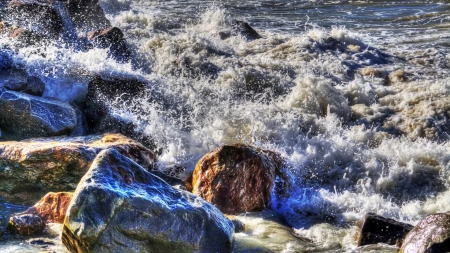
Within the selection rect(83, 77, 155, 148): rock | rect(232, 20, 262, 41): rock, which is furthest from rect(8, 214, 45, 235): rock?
rect(232, 20, 262, 41): rock

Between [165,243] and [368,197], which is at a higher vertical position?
[165,243]

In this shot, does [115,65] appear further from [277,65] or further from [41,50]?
[277,65]

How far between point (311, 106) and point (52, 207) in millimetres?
3623

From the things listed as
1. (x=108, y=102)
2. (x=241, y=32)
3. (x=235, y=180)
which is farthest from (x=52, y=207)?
(x=241, y=32)

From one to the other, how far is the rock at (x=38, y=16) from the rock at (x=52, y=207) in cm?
407

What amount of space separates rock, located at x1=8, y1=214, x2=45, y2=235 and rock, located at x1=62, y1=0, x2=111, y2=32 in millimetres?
6183

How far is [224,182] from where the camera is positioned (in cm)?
532

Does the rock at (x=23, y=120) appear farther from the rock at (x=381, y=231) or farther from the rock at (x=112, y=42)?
the rock at (x=381, y=231)

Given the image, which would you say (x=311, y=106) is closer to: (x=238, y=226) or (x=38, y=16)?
(x=238, y=226)

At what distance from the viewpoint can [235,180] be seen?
5328 millimetres

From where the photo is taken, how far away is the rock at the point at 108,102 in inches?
260

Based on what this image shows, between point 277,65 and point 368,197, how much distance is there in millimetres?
3467

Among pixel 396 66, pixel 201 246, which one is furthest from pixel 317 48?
pixel 201 246

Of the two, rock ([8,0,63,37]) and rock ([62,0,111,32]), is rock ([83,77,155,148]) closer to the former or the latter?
rock ([8,0,63,37])
